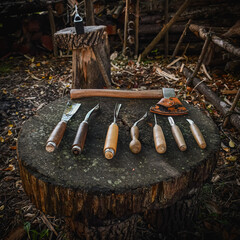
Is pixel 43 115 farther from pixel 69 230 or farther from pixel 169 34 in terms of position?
pixel 169 34

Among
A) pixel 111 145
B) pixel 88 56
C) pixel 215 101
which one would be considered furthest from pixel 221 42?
pixel 111 145

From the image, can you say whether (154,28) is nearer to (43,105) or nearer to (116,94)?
(43,105)

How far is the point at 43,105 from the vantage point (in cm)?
468

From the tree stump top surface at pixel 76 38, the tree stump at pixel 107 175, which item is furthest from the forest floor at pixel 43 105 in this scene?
the tree stump top surface at pixel 76 38

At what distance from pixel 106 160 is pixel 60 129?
0.47 metres

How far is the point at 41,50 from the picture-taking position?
7.94 m

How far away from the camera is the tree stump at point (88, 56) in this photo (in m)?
3.43

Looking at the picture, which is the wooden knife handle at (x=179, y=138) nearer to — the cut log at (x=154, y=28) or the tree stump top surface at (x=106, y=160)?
the tree stump top surface at (x=106, y=160)

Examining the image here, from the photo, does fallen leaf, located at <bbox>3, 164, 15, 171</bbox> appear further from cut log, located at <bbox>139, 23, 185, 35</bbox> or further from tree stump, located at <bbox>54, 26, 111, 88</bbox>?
cut log, located at <bbox>139, 23, 185, 35</bbox>

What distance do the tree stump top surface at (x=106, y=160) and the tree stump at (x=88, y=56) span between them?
180 cm

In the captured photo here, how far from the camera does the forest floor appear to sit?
7.75 feet

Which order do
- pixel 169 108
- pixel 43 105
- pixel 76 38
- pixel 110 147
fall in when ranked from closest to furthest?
pixel 110 147
pixel 169 108
pixel 76 38
pixel 43 105

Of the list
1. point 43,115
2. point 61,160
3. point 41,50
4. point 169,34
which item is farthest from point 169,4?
point 61,160

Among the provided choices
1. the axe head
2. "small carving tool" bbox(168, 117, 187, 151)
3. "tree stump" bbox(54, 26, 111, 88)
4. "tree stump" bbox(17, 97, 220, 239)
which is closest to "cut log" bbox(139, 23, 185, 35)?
"tree stump" bbox(54, 26, 111, 88)
